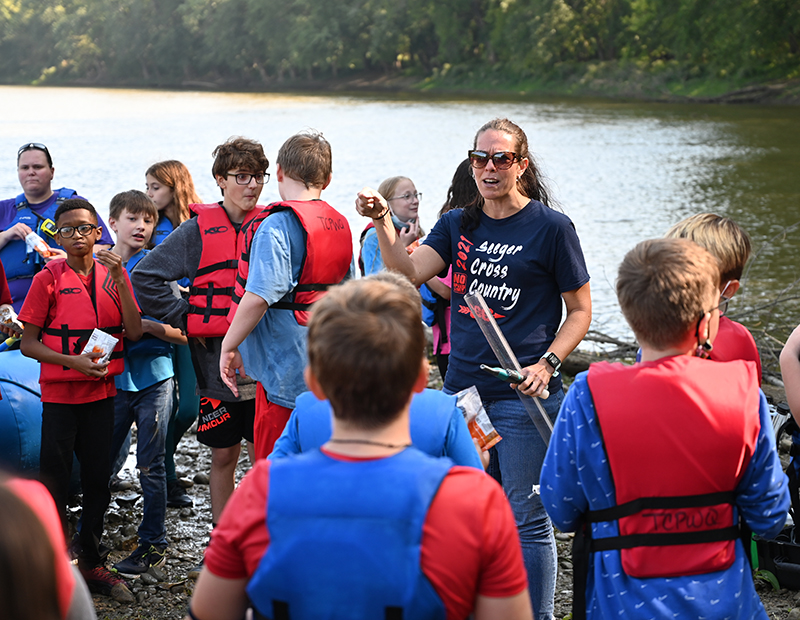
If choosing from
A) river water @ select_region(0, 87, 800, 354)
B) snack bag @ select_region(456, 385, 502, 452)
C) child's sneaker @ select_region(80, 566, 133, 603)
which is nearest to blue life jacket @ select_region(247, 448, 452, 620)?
snack bag @ select_region(456, 385, 502, 452)

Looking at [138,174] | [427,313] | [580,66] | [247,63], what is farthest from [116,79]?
[427,313]

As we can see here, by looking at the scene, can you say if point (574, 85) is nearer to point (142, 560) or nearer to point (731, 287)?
point (142, 560)

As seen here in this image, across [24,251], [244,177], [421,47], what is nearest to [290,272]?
[244,177]

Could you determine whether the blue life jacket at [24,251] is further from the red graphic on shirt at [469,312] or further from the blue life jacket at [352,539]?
the blue life jacket at [352,539]

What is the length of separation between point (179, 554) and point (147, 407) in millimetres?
796

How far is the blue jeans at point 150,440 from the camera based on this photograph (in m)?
4.58

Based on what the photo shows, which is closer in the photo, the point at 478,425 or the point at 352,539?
the point at 352,539

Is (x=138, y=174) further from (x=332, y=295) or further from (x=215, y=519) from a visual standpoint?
(x=332, y=295)

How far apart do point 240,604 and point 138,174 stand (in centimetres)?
2265

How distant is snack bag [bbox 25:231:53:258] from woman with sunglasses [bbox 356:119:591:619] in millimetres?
2593

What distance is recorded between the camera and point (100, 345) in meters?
4.17

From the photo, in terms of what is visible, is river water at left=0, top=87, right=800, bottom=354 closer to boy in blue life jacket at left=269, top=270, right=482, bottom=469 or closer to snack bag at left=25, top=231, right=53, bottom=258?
snack bag at left=25, top=231, right=53, bottom=258

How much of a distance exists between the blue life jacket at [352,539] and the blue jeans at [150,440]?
3030 millimetres

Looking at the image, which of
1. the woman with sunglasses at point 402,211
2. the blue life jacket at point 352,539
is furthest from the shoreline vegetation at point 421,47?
the blue life jacket at point 352,539
